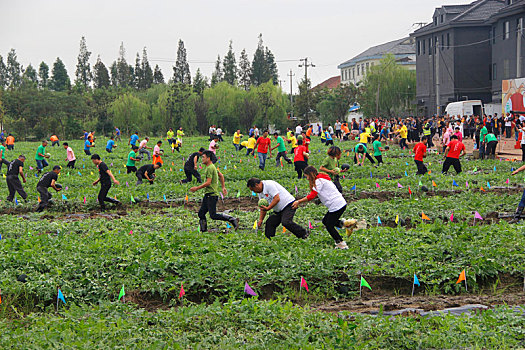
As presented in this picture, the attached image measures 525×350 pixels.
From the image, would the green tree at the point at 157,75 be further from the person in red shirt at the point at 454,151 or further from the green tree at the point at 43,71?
the person in red shirt at the point at 454,151

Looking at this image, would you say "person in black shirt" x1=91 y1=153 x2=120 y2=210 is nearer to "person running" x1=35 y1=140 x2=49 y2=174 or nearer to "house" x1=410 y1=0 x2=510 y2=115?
"person running" x1=35 y1=140 x2=49 y2=174

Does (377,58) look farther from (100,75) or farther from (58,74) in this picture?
(58,74)

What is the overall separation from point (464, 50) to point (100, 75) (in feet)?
223

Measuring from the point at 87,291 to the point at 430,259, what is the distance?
5.09 metres

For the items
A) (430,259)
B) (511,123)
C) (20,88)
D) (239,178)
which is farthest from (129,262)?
(20,88)

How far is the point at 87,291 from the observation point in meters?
8.27

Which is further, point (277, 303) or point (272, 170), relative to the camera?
point (272, 170)

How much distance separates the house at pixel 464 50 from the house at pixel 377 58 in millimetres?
28122

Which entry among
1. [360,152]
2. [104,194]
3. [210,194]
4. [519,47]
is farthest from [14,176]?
[519,47]

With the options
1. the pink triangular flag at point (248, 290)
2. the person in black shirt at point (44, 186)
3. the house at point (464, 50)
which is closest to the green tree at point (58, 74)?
the house at point (464, 50)

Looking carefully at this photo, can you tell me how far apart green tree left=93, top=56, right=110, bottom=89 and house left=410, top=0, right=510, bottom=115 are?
6299 centimetres

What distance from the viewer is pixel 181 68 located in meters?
94.7

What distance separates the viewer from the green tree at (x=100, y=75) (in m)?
103

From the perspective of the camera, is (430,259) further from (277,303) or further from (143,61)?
(143,61)
